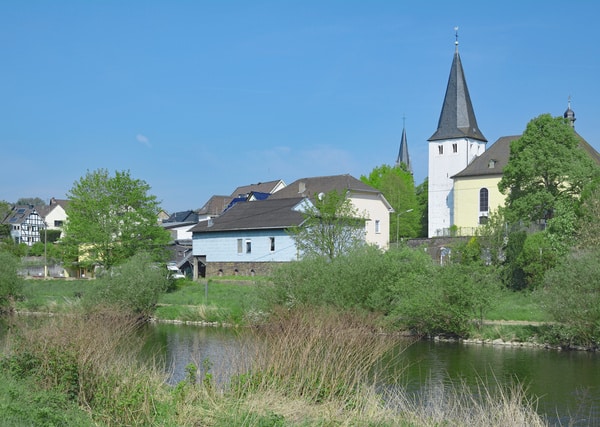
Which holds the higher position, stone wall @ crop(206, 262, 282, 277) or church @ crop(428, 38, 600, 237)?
church @ crop(428, 38, 600, 237)

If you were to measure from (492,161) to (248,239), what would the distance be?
2682cm

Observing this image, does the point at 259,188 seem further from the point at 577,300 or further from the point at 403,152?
the point at 577,300

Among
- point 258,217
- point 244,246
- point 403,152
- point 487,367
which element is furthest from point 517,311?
point 403,152

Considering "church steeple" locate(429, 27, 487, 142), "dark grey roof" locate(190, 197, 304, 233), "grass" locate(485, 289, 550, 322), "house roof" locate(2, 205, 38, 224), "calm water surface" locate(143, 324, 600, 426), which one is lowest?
"calm water surface" locate(143, 324, 600, 426)

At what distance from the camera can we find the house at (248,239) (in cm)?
4959

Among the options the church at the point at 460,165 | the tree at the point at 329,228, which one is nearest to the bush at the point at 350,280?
the tree at the point at 329,228

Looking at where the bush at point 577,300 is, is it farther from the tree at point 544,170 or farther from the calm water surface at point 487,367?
the tree at point 544,170

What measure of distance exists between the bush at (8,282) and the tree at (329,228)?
15.9m

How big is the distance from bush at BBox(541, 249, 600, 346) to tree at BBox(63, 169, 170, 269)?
2843 centimetres

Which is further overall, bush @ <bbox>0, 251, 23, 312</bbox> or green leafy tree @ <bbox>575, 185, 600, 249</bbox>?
bush @ <bbox>0, 251, 23, 312</bbox>

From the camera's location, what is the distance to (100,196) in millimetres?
48688

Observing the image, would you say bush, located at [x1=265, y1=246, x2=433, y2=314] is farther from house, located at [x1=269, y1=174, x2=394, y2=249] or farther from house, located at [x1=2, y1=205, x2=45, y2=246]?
Answer: house, located at [x1=2, y1=205, x2=45, y2=246]

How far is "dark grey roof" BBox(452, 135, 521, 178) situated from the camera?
217 ft

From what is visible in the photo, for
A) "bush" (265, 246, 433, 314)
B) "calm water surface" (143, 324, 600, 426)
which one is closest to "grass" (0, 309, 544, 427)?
"calm water surface" (143, 324, 600, 426)
